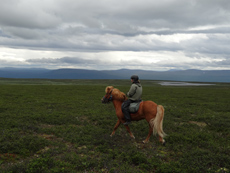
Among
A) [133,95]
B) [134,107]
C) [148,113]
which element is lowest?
[148,113]

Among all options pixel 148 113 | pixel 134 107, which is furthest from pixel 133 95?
pixel 148 113

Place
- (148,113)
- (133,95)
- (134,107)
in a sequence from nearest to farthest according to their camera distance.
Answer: (148,113)
(134,107)
(133,95)

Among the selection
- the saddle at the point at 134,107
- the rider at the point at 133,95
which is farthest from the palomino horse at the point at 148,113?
the rider at the point at 133,95

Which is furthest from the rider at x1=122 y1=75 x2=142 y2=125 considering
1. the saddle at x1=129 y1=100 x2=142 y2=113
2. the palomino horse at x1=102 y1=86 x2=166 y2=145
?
the palomino horse at x1=102 y1=86 x2=166 y2=145

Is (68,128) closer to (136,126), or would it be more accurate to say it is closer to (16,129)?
(16,129)

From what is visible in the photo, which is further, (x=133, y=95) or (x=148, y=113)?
(x=133, y=95)

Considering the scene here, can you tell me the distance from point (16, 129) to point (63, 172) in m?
6.57

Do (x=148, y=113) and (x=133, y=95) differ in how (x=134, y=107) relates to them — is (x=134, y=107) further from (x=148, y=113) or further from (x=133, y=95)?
(x=148, y=113)

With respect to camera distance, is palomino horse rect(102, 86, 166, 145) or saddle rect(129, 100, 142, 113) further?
saddle rect(129, 100, 142, 113)

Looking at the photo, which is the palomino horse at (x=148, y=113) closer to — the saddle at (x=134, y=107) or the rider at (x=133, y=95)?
the saddle at (x=134, y=107)

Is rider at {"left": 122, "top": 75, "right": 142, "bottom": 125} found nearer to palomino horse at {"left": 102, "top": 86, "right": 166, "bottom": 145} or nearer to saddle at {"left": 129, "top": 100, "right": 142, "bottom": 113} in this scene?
saddle at {"left": 129, "top": 100, "right": 142, "bottom": 113}

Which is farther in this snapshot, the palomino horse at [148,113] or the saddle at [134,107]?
the saddle at [134,107]

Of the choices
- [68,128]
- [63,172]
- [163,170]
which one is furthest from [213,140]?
[68,128]

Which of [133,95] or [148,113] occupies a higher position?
[133,95]
